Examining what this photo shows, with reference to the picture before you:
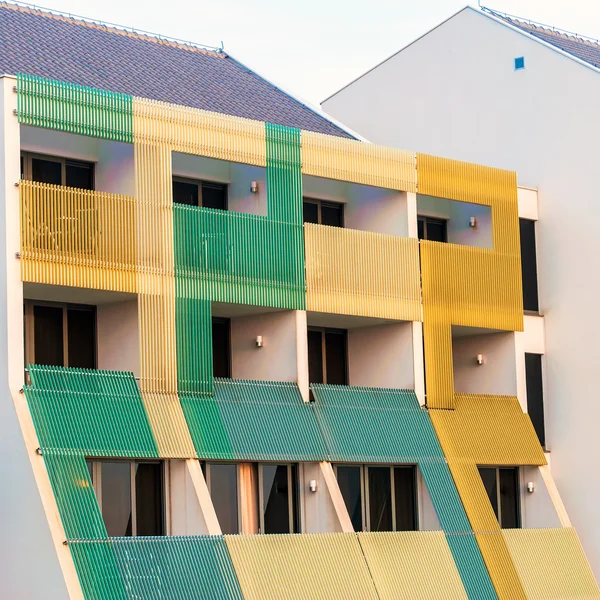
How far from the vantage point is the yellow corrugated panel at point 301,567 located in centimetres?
3022

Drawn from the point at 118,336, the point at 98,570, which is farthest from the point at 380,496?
the point at 98,570

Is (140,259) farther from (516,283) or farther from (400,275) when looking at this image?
(516,283)

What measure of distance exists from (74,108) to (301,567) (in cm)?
993

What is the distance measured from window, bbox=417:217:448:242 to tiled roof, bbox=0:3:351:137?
3.14m

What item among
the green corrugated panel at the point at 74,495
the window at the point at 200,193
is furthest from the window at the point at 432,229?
the green corrugated panel at the point at 74,495

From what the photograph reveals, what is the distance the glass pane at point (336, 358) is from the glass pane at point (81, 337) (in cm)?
679

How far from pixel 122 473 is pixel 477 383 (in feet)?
38.1

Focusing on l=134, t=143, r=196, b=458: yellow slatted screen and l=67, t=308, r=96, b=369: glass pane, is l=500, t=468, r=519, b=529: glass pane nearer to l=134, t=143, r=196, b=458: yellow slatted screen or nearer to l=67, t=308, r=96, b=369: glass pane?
l=134, t=143, r=196, b=458: yellow slatted screen

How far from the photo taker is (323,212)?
3775cm

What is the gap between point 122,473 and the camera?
31.0 metres

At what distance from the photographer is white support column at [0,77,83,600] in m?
27.7

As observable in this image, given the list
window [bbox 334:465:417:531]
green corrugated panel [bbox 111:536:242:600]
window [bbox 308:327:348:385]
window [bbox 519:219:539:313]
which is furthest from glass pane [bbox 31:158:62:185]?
window [bbox 519:219:539:313]

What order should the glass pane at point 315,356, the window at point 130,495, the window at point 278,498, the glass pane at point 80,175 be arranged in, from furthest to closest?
the glass pane at point 315,356
the window at point 278,498
the glass pane at point 80,175
the window at point 130,495

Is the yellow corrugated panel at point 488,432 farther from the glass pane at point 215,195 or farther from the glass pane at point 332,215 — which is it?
the glass pane at point 215,195
